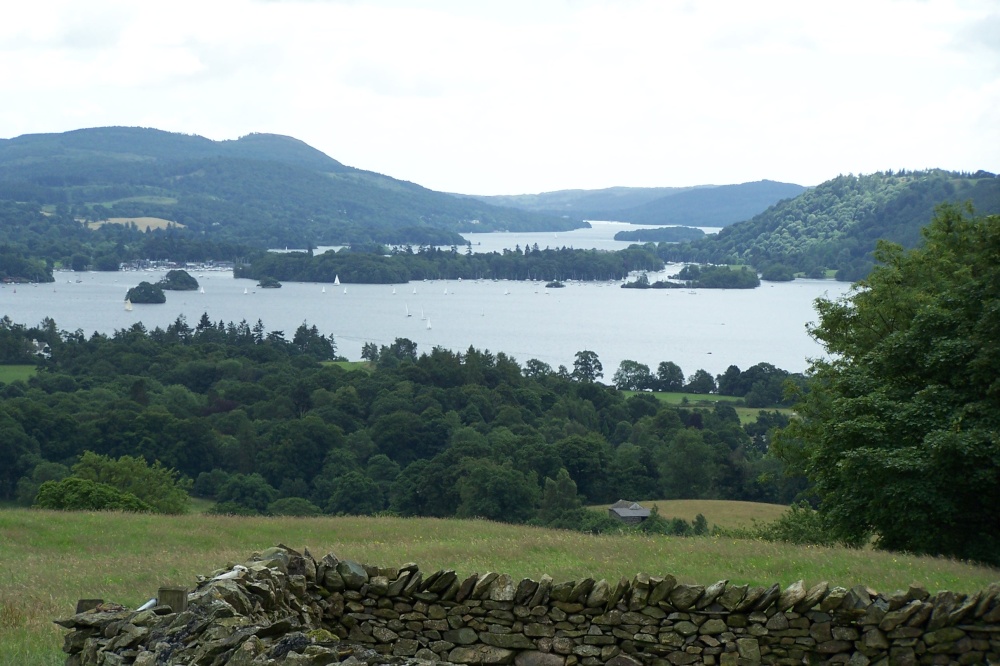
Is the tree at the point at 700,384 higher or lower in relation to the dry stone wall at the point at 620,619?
lower

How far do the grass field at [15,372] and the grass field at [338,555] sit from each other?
83025 millimetres

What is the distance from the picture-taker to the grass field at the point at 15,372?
95.6 m

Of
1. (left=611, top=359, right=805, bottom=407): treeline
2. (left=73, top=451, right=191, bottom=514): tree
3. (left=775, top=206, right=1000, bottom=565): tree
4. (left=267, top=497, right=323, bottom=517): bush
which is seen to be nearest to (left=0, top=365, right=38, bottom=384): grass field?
(left=267, top=497, right=323, bottom=517): bush

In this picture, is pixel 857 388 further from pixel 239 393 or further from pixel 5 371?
pixel 5 371

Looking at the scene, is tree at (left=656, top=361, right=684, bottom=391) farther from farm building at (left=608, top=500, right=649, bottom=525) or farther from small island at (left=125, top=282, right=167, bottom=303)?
small island at (left=125, top=282, right=167, bottom=303)

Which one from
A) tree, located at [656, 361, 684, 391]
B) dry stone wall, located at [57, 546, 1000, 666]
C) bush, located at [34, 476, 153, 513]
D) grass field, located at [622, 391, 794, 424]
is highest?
dry stone wall, located at [57, 546, 1000, 666]

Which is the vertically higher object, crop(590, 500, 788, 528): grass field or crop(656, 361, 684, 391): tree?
crop(590, 500, 788, 528): grass field

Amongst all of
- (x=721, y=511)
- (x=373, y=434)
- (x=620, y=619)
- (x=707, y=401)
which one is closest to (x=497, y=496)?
(x=721, y=511)

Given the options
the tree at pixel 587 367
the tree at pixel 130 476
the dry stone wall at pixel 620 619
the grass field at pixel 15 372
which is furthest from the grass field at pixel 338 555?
the tree at pixel 587 367

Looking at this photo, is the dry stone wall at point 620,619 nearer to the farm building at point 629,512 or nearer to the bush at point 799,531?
the bush at point 799,531

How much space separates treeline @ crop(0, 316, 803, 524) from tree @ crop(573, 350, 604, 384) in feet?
7.09

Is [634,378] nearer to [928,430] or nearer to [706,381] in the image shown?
[706,381]

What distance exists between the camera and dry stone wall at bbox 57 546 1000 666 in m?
7.84

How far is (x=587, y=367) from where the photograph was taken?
114 meters
